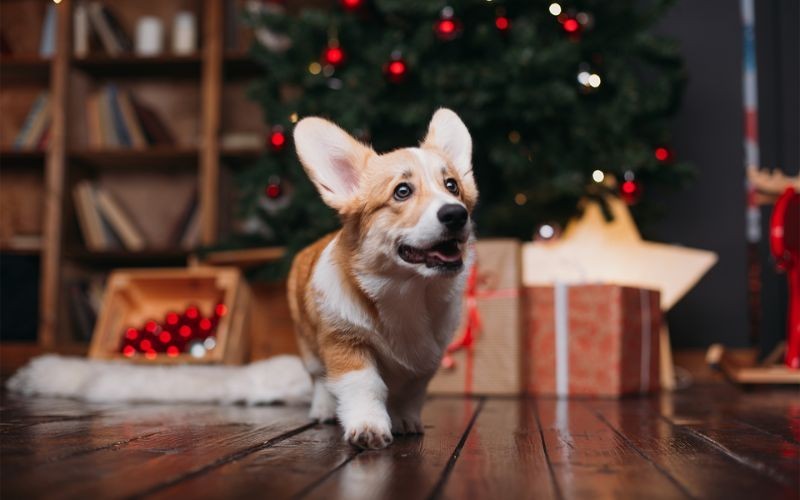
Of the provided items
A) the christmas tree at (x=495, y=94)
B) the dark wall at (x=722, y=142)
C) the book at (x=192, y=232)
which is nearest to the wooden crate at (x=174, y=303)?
the christmas tree at (x=495, y=94)

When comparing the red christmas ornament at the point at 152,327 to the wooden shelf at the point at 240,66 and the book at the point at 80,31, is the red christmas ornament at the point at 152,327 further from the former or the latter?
the book at the point at 80,31

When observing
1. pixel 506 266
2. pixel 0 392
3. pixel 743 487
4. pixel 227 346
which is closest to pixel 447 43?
pixel 506 266

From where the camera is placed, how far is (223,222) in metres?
3.90

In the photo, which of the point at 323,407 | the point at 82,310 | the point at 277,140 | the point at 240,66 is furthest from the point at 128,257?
the point at 323,407

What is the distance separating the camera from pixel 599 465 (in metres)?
1.11

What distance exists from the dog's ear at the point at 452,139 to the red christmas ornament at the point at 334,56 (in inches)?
50.9

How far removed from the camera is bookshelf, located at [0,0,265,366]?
3.80 meters

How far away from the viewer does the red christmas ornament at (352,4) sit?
2844 mm

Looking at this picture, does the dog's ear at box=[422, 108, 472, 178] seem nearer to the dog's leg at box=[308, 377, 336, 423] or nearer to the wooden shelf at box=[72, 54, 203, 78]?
the dog's leg at box=[308, 377, 336, 423]

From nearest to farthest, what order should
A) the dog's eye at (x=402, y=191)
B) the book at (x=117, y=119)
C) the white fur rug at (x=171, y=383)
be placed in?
1. the dog's eye at (x=402, y=191)
2. the white fur rug at (x=171, y=383)
3. the book at (x=117, y=119)

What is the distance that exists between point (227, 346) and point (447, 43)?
55.2 inches

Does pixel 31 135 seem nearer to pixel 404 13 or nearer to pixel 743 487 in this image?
pixel 404 13

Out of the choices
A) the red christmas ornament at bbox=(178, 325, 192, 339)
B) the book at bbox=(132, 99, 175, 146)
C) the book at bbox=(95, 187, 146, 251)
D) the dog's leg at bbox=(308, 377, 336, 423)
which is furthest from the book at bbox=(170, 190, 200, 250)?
the dog's leg at bbox=(308, 377, 336, 423)

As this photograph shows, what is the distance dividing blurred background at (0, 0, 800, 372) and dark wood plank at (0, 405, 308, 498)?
1087 mm
